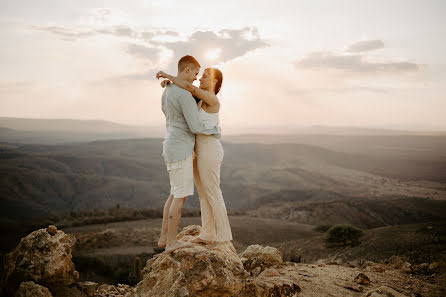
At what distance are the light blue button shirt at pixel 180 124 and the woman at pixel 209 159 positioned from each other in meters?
0.14

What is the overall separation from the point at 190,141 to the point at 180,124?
0.28m

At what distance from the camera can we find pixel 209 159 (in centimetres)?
428

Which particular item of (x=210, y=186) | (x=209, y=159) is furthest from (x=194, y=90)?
(x=210, y=186)

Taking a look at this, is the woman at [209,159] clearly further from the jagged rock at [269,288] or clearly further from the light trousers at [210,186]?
the jagged rock at [269,288]

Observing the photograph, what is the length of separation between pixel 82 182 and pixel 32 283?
5133 centimetres

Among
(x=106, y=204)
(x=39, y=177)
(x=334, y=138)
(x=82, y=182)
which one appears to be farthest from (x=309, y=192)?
(x=334, y=138)

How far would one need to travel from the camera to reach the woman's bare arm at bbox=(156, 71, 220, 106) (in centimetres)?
404

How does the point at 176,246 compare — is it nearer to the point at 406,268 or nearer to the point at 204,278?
the point at 204,278

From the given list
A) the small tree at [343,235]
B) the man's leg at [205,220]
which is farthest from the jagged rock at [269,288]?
the small tree at [343,235]

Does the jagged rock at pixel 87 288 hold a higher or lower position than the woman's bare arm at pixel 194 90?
lower

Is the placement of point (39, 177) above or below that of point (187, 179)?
below

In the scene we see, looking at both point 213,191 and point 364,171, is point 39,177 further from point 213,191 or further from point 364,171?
point 364,171

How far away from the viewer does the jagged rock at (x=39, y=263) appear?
175 inches

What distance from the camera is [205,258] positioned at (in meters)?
4.10
